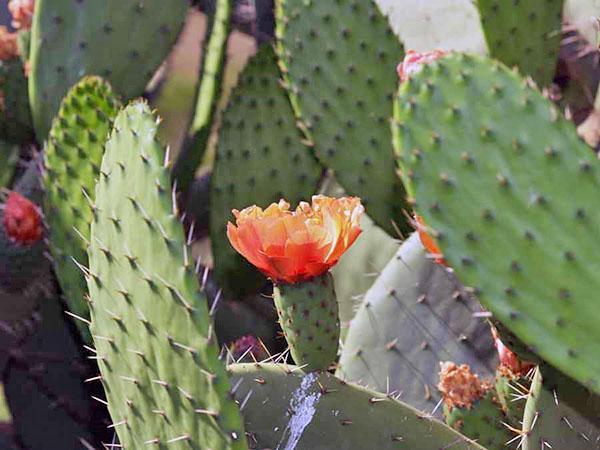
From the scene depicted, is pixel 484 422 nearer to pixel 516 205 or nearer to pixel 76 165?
pixel 516 205

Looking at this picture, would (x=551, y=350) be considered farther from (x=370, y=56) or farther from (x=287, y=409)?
(x=370, y=56)

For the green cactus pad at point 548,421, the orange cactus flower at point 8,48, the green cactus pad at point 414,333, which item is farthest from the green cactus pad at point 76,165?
the green cactus pad at point 548,421

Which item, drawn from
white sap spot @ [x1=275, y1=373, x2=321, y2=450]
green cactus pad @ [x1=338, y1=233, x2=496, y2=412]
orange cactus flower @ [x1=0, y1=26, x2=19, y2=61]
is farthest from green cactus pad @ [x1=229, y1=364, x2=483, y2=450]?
orange cactus flower @ [x1=0, y1=26, x2=19, y2=61]

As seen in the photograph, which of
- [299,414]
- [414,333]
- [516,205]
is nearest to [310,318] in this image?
[299,414]

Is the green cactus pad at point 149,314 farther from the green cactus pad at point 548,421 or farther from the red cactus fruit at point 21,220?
the red cactus fruit at point 21,220

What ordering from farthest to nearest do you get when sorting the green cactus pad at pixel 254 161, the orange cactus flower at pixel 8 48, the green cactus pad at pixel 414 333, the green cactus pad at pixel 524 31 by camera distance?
the orange cactus flower at pixel 8 48, the green cactus pad at pixel 254 161, the green cactus pad at pixel 524 31, the green cactus pad at pixel 414 333

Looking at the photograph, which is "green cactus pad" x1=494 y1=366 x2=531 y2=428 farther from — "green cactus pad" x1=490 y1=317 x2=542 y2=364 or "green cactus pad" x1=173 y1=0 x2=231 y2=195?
"green cactus pad" x1=173 y1=0 x2=231 y2=195

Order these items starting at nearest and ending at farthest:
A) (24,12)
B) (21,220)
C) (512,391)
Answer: (512,391), (21,220), (24,12)
